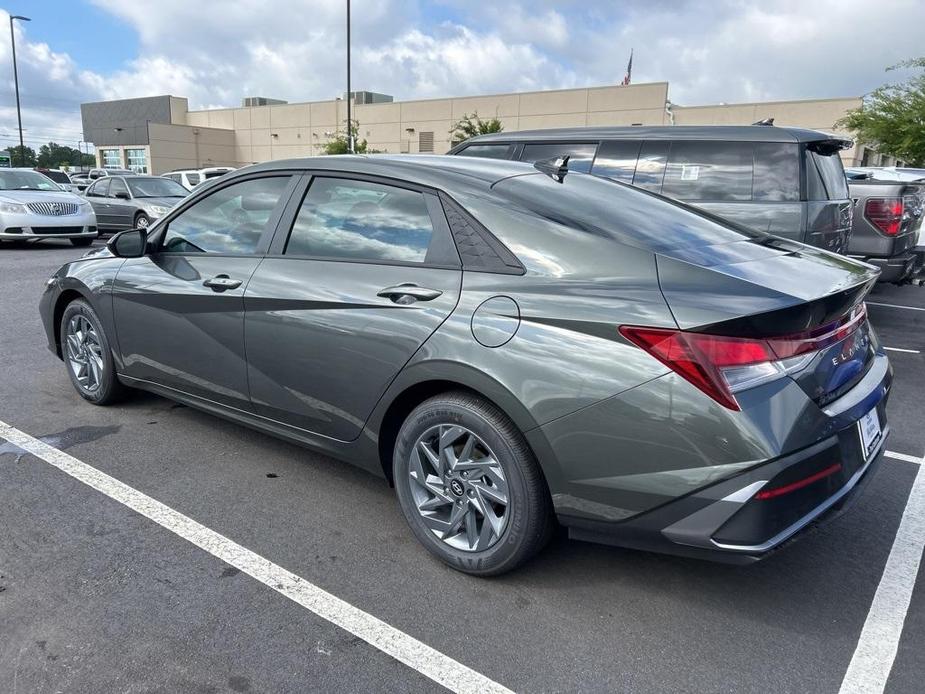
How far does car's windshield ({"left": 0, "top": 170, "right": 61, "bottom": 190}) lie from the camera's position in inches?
560

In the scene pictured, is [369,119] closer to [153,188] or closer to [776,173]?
[153,188]

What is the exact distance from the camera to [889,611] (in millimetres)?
2621

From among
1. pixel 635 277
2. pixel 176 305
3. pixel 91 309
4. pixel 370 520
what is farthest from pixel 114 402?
pixel 635 277

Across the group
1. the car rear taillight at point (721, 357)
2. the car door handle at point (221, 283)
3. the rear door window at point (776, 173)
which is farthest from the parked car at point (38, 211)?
the car rear taillight at point (721, 357)

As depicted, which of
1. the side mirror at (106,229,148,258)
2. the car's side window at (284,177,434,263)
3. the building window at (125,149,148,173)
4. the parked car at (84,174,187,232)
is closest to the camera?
the car's side window at (284,177,434,263)

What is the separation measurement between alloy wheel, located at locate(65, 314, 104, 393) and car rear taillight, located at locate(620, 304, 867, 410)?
3.60m

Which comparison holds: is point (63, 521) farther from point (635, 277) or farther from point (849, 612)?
point (849, 612)

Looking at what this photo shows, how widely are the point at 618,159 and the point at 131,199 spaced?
43.2 feet

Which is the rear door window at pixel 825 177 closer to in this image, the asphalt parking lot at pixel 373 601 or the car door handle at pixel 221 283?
the asphalt parking lot at pixel 373 601

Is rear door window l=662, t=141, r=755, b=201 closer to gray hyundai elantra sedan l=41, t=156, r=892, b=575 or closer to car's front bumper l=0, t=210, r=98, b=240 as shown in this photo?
gray hyundai elantra sedan l=41, t=156, r=892, b=575

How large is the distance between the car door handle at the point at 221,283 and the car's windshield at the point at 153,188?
1392cm

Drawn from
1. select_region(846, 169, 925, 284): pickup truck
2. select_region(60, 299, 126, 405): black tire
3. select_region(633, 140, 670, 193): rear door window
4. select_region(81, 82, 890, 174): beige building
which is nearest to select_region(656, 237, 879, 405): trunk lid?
select_region(60, 299, 126, 405): black tire

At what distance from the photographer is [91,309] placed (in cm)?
443

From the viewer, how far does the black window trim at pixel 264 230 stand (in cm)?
345
